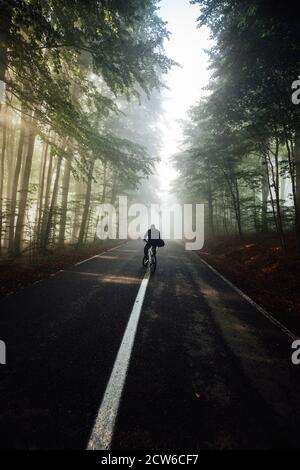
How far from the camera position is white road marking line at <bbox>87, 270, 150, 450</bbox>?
2.49 metres

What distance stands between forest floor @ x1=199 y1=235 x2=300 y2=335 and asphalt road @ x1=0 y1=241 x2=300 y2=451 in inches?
34.5

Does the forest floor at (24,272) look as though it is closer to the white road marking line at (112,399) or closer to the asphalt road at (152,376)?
the asphalt road at (152,376)

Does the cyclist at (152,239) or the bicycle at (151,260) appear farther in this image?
the cyclist at (152,239)

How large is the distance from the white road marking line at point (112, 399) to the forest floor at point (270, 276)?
3.44m

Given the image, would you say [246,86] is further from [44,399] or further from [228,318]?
[44,399]

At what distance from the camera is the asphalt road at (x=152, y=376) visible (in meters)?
2.60
